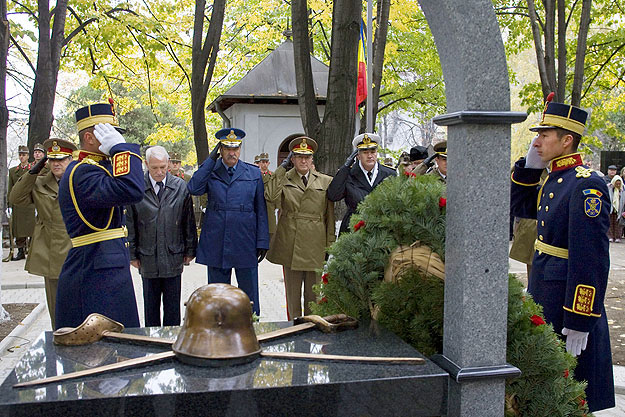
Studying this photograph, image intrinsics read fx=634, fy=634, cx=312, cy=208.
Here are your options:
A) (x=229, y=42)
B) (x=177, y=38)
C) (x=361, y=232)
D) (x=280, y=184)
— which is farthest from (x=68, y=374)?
(x=229, y=42)

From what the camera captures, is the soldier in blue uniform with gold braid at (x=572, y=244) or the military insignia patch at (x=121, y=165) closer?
the soldier in blue uniform with gold braid at (x=572, y=244)

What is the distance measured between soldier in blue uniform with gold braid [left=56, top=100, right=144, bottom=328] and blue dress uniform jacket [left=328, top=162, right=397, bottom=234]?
2761 millimetres

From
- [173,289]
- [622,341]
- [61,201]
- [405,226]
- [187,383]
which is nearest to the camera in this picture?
[187,383]

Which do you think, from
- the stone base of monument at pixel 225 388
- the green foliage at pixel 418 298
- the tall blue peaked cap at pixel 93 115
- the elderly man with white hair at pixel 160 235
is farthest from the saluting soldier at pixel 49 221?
the stone base of monument at pixel 225 388

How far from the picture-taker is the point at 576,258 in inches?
140

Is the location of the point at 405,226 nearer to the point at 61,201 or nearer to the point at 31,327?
the point at 61,201

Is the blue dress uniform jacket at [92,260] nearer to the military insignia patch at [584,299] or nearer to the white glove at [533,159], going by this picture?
the white glove at [533,159]

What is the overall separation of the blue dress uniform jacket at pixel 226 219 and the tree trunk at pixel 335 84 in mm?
1596

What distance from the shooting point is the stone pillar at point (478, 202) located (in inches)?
101

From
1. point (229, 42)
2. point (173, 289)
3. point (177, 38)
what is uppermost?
point (229, 42)

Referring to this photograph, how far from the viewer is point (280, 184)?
679 cm

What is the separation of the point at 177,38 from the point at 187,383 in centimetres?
1454

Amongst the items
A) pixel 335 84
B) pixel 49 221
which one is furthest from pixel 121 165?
pixel 335 84

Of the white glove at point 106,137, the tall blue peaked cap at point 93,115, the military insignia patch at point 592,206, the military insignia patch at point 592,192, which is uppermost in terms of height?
the tall blue peaked cap at point 93,115
